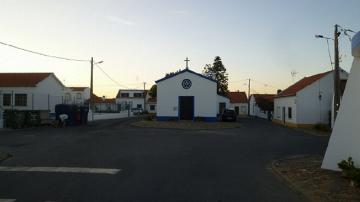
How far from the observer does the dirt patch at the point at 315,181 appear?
30.7 feet

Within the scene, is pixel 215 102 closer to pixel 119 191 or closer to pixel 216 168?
pixel 216 168

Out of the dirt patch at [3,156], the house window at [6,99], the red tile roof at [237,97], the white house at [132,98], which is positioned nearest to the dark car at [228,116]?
the house window at [6,99]

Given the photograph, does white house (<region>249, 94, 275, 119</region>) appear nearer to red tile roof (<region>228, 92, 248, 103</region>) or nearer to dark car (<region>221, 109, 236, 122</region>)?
red tile roof (<region>228, 92, 248, 103</region>)

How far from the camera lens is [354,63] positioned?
12438 mm

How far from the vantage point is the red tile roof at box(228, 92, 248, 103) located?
93.8 m

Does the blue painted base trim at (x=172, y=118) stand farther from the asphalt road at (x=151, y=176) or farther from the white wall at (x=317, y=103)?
the asphalt road at (x=151, y=176)

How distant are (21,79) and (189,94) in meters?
19.7

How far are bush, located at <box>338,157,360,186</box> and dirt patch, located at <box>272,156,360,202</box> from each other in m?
0.16

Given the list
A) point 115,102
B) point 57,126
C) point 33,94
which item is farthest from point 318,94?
point 115,102

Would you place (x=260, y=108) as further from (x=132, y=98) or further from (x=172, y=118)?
(x=132, y=98)

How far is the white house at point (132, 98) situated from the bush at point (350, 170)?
96.1 meters

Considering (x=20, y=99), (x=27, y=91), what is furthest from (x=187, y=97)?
(x=20, y=99)

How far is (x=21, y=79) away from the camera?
4953 cm

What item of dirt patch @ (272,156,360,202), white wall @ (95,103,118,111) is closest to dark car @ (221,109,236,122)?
dirt patch @ (272,156,360,202)
